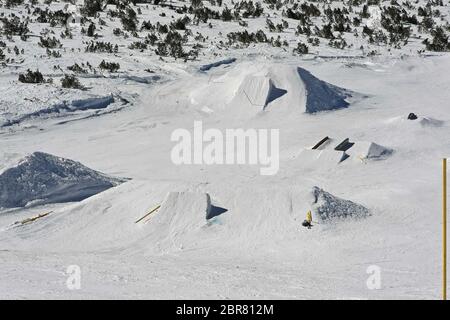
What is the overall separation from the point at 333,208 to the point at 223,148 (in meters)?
5.39

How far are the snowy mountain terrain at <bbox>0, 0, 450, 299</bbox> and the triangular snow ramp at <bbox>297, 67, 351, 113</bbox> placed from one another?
7 centimetres

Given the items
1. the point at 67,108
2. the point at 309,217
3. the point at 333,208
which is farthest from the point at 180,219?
the point at 67,108

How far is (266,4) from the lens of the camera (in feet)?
98.0

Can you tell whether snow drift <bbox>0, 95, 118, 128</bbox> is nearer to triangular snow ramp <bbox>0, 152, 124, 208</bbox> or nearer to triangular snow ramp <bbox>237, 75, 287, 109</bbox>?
triangular snow ramp <bbox>237, 75, 287, 109</bbox>

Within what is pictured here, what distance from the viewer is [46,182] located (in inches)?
487

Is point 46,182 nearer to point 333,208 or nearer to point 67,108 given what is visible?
point 333,208

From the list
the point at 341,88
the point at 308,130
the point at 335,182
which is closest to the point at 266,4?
the point at 341,88

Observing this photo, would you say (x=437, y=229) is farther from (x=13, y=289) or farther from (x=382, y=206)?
(x=13, y=289)

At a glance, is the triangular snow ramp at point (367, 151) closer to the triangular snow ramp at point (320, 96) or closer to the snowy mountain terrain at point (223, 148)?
the snowy mountain terrain at point (223, 148)

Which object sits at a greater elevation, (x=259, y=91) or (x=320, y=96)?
(x=259, y=91)

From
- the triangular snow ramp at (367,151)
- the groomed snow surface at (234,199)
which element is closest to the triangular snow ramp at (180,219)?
the groomed snow surface at (234,199)

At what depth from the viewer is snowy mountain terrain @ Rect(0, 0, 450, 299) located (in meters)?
8.62

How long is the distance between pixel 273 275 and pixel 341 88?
12.7 meters

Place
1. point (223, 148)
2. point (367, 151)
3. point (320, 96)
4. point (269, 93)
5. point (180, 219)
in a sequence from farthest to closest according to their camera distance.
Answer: point (320, 96) < point (269, 93) < point (223, 148) < point (367, 151) < point (180, 219)
